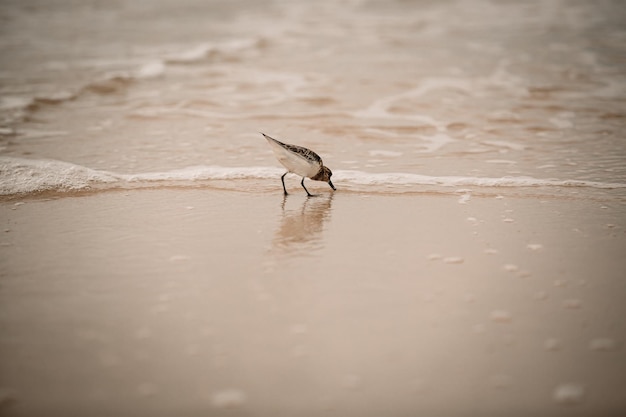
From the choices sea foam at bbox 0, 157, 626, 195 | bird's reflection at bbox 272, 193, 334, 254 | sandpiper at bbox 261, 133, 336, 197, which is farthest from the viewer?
sea foam at bbox 0, 157, 626, 195

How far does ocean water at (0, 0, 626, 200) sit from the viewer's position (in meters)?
4.45

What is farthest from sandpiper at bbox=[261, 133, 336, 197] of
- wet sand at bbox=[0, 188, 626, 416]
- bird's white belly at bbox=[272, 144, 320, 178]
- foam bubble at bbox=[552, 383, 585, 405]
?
foam bubble at bbox=[552, 383, 585, 405]

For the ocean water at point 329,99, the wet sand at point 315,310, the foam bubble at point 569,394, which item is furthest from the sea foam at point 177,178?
the foam bubble at point 569,394

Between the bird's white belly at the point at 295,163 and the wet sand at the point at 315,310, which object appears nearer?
the wet sand at the point at 315,310

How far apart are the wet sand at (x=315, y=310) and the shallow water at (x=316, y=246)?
11 mm

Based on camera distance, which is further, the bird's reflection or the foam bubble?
the bird's reflection

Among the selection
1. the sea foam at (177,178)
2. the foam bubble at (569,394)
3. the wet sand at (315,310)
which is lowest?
the foam bubble at (569,394)

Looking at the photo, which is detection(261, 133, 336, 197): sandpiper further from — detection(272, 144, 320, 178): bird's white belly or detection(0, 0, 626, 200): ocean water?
detection(0, 0, 626, 200): ocean water

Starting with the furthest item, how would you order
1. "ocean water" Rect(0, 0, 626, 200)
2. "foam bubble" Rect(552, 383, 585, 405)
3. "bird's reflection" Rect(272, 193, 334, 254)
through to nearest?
"ocean water" Rect(0, 0, 626, 200), "bird's reflection" Rect(272, 193, 334, 254), "foam bubble" Rect(552, 383, 585, 405)

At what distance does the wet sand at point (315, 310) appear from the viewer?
77.2 inches

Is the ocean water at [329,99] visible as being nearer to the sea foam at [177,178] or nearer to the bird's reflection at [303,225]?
the sea foam at [177,178]

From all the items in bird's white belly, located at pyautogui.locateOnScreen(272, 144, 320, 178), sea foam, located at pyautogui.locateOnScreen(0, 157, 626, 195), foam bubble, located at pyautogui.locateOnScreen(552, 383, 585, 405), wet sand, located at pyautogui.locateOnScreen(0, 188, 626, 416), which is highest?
bird's white belly, located at pyautogui.locateOnScreen(272, 144, 320, 178)

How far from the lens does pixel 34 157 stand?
4820 mm

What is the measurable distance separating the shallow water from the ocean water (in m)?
0.05
